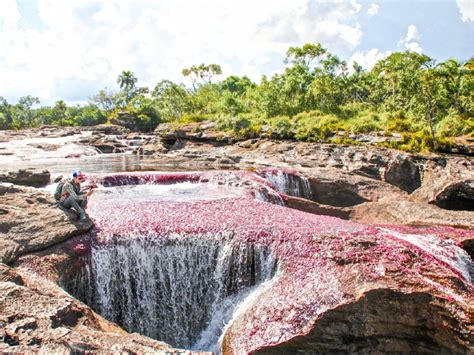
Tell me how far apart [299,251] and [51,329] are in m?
6.70

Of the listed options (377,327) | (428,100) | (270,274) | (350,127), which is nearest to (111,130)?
(350,127)

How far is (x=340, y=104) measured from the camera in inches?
2228

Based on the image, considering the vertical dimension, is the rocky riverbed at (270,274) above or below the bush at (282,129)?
below

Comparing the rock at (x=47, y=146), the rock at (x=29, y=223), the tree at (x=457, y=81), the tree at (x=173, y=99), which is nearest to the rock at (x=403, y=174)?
the tree at (x=457, y=81)

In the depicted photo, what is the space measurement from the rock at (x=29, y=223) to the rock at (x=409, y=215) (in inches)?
503

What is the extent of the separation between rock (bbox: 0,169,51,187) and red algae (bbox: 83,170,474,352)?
799 cm

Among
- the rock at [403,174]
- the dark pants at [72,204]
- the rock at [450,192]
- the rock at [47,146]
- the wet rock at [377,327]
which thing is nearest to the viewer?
the wet rock at [377,327]

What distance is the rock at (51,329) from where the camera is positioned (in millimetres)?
5535

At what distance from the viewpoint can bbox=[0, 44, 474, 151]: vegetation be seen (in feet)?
119

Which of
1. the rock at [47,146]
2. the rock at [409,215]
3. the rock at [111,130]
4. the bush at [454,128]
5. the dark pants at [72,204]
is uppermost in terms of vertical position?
the rock at [111,130]

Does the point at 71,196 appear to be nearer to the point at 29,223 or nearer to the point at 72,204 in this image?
the point at 72,204

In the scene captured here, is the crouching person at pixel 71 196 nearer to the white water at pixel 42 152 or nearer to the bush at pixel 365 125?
the bush at pixel 365 125

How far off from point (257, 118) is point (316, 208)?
3376cm

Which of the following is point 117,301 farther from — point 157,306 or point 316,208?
point 316,208
